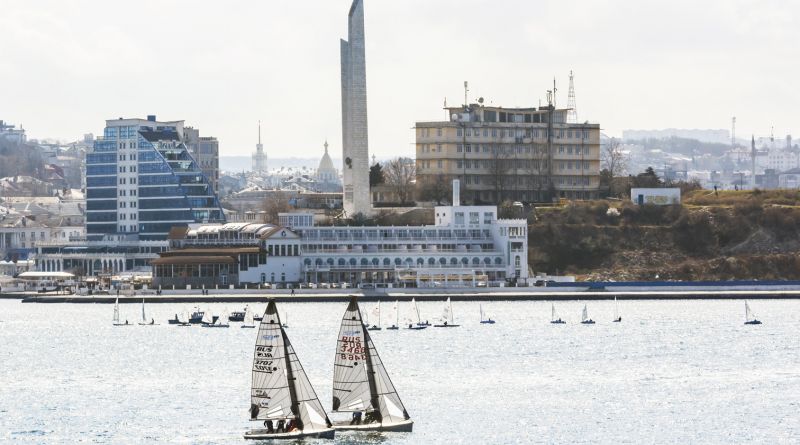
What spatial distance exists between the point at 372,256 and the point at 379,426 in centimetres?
9098

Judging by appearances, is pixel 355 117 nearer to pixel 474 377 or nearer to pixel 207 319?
pixel 207 319

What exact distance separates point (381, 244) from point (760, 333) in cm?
5139

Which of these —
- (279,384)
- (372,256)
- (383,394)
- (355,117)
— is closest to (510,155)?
(355,117)

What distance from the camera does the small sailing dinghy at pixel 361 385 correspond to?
243 feet

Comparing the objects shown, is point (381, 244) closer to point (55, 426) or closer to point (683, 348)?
point (683, 348)

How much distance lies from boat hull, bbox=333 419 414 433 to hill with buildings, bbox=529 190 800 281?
90.1 m

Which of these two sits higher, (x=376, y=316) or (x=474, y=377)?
(x=376, y=316)

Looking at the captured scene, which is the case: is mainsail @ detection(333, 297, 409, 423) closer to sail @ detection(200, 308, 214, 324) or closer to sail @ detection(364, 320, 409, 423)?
sail @ detection(364, 320, 409, 423)

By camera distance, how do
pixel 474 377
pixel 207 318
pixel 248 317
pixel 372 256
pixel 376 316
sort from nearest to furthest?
pixel 474 377 < pixel 376 316 < pixel 248 317 < pixel 207 318 < pixel 372 256

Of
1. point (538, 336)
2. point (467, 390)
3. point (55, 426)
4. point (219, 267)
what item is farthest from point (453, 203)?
point (55, 426)

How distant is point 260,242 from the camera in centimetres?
16750

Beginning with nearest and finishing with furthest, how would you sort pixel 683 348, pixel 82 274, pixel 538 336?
pixel 683 348, pixel 538 336, pixel 82 274

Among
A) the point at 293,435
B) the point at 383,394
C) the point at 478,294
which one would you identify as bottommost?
the point at 293,435

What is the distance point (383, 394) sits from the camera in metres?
75.7
